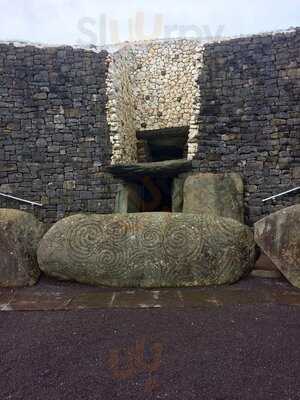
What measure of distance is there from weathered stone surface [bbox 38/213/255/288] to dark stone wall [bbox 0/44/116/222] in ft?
13.3

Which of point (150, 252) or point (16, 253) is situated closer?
point (150, 252)

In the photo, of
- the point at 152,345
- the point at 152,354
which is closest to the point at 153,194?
the point at 152,345

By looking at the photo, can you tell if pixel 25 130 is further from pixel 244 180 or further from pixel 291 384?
pixel 291 384

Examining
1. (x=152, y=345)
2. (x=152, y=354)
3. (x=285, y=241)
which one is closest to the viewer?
(x=152, y=354)

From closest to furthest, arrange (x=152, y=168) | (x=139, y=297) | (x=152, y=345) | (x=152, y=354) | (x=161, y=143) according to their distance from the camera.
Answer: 1. (x=152, y=354)
2. (x=152, y=345)
3. (x=139, y=297)
4. (x=152, y=168)
5. (x=161, y=143)

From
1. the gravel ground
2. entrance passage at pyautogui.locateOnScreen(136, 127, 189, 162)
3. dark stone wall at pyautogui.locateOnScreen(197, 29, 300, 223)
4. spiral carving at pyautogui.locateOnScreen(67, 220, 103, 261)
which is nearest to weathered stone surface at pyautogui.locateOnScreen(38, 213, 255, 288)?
spiral carving at pyautogui.locateOnScreen(67, 220, 103, 261)

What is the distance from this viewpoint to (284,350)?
7.45 ft

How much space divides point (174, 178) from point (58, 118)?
10.8ft

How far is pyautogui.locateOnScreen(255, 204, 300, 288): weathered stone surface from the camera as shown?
12.1 ft

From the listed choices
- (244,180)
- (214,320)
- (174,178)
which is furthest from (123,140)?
(214,320)

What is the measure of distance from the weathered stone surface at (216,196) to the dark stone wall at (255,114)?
250mm

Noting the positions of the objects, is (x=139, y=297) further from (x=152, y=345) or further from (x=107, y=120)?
(x=107, y=120)

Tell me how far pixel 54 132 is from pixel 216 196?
4.28 m

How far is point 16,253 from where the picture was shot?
12.8 ft
